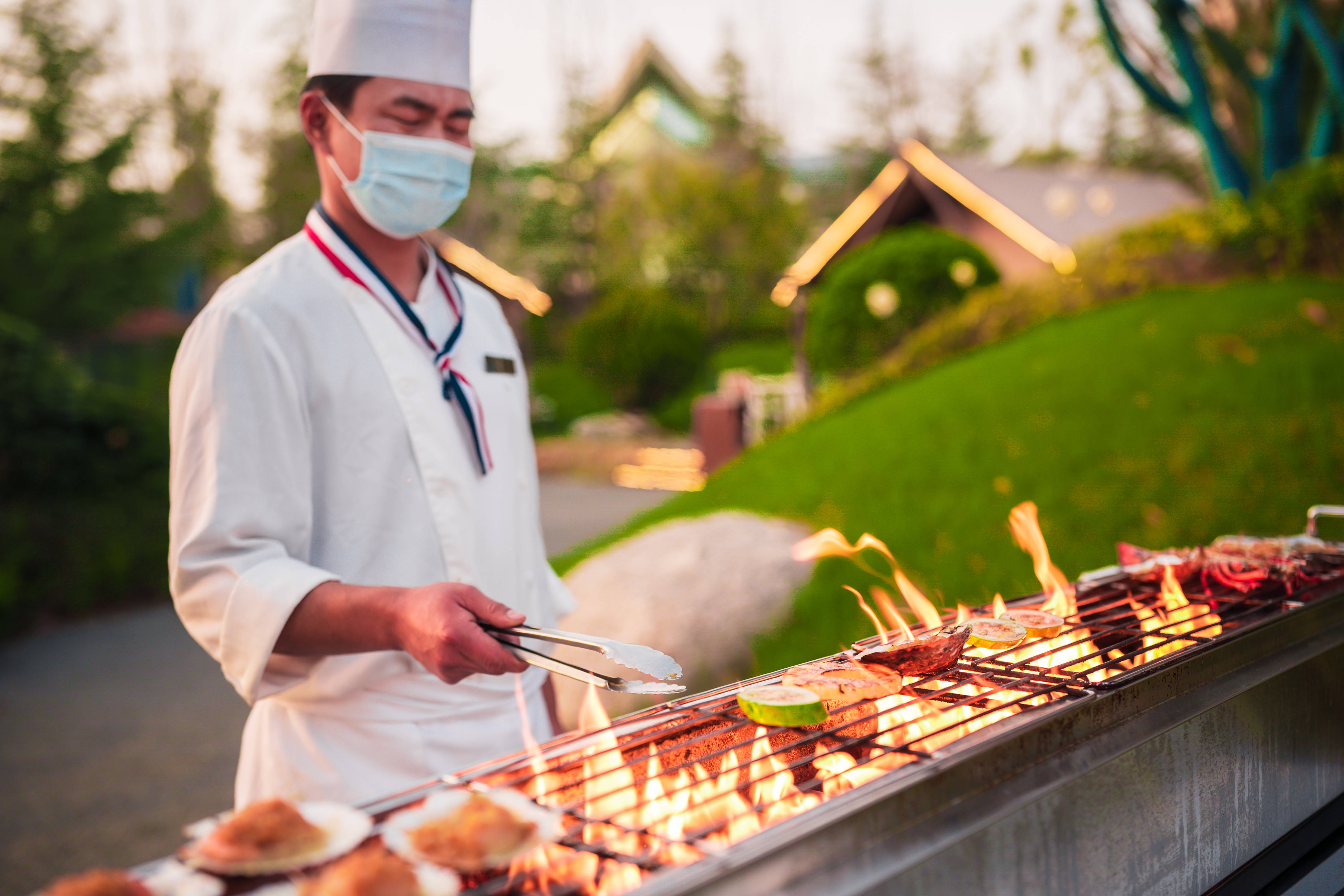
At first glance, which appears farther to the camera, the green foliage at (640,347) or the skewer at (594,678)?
the green foliage at (640,347)

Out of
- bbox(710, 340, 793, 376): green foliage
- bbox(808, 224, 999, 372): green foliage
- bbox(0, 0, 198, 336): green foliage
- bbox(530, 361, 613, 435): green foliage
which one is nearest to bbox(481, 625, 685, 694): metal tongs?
bbox(0, 0, 198, 336): green foliage

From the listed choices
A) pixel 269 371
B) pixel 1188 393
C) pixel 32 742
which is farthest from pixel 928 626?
pixel 32 742

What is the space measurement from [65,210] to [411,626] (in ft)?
46.1

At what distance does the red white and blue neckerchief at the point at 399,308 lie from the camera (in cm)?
216

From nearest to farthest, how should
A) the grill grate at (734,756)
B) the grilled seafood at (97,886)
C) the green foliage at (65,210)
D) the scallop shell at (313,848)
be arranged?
the grilled seafood at (97,886)
the scallop shell at (313,848)
the grill grate at (734,756)
the green foliage at (65,210)

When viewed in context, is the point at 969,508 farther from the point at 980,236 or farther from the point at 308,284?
the point at 980,236

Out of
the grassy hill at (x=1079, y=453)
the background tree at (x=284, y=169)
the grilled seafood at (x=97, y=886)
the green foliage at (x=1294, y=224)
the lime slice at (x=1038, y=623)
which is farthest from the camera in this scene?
the background tree at (x=284, y=169)

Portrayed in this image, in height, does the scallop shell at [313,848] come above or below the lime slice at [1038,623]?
below

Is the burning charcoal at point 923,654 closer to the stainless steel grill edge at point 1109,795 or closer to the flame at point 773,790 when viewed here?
the stainless steel grill edge at point 1109,795

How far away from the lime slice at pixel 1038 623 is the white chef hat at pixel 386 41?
173cm

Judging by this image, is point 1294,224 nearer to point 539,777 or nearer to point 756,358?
point 539,777

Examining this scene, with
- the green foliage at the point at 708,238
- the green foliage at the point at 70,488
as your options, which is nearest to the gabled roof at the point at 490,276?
the green foliage at the point at 708,238

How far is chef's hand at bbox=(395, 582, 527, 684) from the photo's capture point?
4.80 feet

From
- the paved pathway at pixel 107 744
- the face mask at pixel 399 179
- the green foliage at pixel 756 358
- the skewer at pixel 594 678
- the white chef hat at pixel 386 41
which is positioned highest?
the green foliage at pixel 756 358
